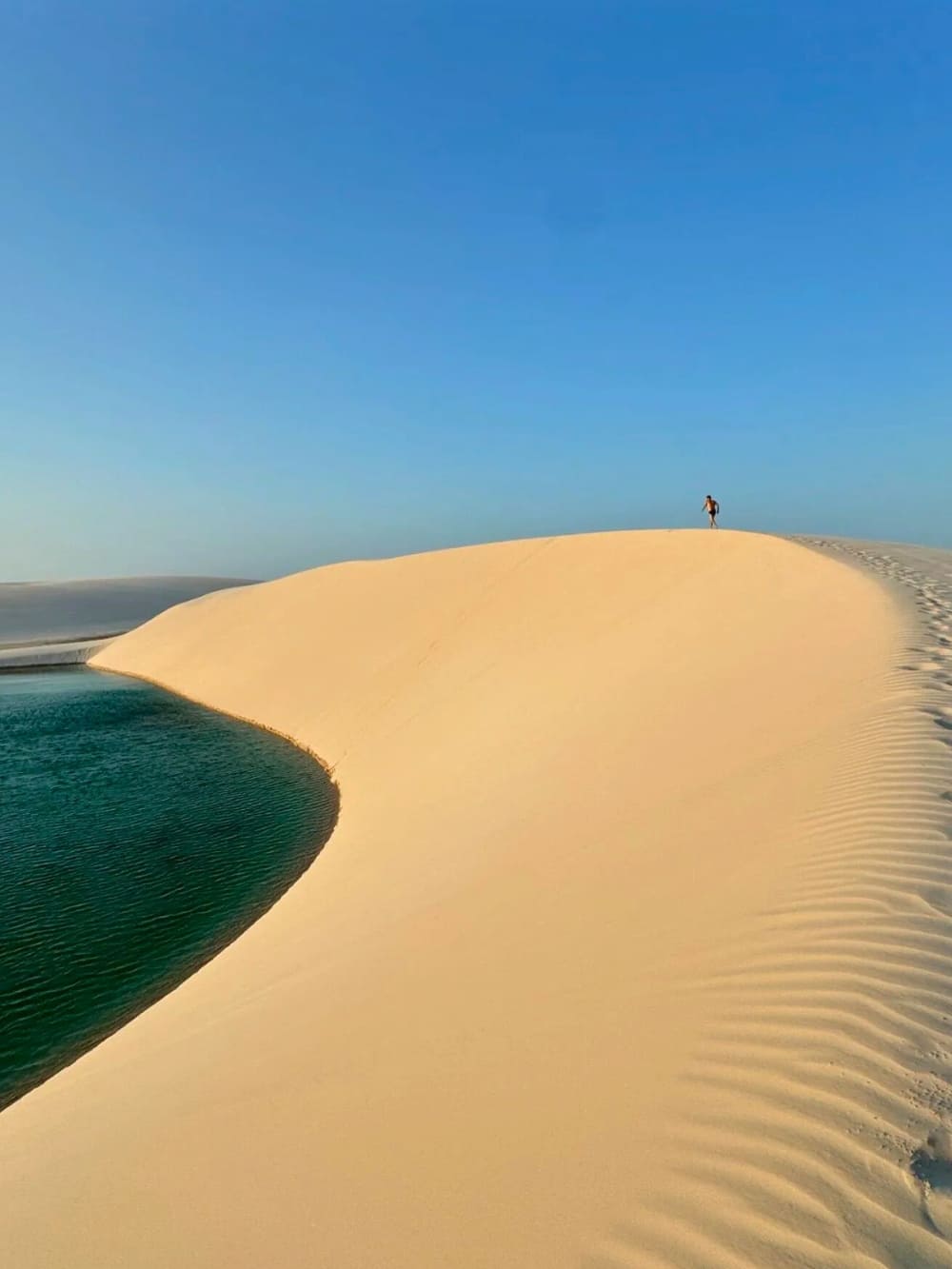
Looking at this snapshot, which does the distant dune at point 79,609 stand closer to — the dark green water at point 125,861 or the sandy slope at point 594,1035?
the dark green water at point 125,861

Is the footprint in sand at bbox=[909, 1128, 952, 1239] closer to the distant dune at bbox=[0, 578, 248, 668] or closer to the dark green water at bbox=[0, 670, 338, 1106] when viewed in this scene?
the dark green water at bbox=[0, 670, 338, 1106]

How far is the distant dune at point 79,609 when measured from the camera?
173ft

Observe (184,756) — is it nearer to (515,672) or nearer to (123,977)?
(515,672)

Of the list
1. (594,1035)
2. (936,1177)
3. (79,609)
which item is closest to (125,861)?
(594,1035)

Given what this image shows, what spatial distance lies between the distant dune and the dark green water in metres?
28.8

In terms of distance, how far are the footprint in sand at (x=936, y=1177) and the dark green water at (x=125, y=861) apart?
19.7 feet

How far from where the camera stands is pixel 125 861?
10.2 m

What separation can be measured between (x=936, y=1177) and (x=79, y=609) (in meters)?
77.1

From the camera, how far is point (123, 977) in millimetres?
7215

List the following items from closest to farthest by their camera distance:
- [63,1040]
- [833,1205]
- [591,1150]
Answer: [833,1205] < [591,1150] < [63,1040]

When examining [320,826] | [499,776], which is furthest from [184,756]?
[499,776]

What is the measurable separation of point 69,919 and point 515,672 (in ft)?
29.8

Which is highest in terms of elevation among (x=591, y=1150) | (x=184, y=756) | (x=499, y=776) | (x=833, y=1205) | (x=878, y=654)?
(x=878, y=654)

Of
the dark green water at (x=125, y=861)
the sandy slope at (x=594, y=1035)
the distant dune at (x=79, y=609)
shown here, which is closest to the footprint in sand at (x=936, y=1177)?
the sandy slope at (x=594, y=1035)
